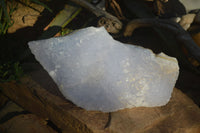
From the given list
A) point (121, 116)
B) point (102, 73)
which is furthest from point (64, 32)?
point (121, 116)

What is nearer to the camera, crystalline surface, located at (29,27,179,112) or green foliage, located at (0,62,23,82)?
crystalline surface, located at (29,27,179,112)

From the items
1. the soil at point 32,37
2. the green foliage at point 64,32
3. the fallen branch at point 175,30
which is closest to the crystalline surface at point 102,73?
the soil at point 32,37

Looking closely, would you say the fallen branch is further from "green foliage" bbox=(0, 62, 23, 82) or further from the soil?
"green foliage" bbox=(0, 62, 23, 82)

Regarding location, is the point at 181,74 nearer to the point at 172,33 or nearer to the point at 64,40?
the point at 172,33

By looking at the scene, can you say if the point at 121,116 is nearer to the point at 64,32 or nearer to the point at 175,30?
the point at 175,30

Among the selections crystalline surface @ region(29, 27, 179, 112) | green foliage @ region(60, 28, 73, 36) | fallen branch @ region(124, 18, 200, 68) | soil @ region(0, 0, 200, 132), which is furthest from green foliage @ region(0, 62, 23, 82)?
fallen branch @ region(124, 18, 200, 68)
